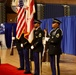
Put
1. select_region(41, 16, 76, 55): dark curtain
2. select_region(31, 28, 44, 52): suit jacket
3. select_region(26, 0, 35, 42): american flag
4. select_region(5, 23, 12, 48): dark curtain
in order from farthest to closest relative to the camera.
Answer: select_region(5, 23, 12, 48): dark curtain, select_region(41, 16, 76, 55): dark curtain, select_region(26, 0, 35, 42): american flag, select_region(31, 28, 44, 52): suit jacket

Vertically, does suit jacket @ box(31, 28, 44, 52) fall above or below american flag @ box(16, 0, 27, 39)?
below

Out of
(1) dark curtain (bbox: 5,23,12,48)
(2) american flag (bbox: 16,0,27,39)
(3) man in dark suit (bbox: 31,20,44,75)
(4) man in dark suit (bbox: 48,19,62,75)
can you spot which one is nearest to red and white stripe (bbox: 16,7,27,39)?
(2) american flag (bbox: 16,0,27,39)

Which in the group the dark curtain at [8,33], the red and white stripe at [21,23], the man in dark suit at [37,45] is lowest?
the dark curtain at [8,33]

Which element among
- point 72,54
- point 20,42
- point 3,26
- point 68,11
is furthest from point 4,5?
point 20,42

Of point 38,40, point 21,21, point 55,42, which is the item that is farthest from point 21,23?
point 55,42

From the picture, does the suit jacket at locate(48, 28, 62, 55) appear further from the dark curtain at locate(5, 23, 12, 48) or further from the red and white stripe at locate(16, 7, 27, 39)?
the dark curtain at locate(5, 23, 12, 48)

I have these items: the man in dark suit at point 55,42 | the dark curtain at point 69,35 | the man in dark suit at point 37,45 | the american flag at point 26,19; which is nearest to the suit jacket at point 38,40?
the man in dark suit at point 37,45

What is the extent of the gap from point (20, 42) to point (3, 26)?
9474mm

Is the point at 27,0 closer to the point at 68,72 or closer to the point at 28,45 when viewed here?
the point at 28,45

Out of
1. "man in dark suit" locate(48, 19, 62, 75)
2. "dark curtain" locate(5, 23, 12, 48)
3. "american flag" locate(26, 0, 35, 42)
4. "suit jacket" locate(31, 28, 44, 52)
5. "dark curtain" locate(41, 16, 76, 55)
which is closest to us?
"man in dark suit" locate(48, 19, 62, 75)

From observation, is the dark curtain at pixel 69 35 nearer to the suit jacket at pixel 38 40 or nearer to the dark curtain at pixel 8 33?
the suit jacket at pixel 38 40

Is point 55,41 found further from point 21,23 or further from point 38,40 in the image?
point 21,23

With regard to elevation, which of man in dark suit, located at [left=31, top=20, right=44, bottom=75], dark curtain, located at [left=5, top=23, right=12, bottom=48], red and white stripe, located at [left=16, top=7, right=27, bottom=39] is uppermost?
red and white stripe, located at [left=16, top=7, right=27, bottom=39]

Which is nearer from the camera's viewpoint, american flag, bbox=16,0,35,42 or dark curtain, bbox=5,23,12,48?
american flag, bbox=16,0,35,42
